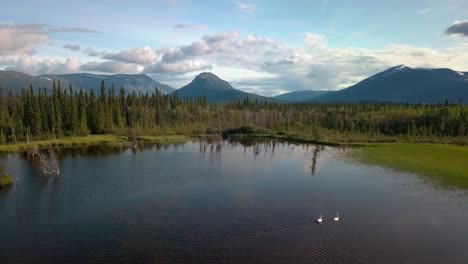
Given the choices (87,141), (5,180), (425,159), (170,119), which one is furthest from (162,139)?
(425,159)

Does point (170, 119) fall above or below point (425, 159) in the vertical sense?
above

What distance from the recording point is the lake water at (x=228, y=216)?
29328mm

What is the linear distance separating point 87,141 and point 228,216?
256 feet

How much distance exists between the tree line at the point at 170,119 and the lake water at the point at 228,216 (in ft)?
154

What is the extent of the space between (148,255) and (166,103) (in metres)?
142

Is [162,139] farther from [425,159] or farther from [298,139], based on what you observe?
[425,159]

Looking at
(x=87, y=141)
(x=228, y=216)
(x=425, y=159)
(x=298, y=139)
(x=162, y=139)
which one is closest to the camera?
(x=228, y=216)

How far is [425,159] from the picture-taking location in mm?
74000

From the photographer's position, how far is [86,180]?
54000 millimetres

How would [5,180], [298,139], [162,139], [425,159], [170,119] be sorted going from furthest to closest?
[170,119] → [298,139] → [162,139] → [425,159] → [5,180]

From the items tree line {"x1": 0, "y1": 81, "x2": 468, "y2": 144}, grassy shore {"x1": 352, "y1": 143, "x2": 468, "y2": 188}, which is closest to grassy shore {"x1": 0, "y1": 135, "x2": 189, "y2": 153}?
tree line {"x1": 0, "y1": 81, "x2": 468, "y2": 144}

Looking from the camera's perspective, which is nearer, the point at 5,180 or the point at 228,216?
the point at 228,216

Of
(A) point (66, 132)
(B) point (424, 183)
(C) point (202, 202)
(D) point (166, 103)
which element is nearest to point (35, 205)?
(C) point (202, 202)

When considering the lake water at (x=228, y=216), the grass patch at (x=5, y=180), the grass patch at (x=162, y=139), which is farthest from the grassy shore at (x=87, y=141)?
the grass patch at (x=5, y=180)
